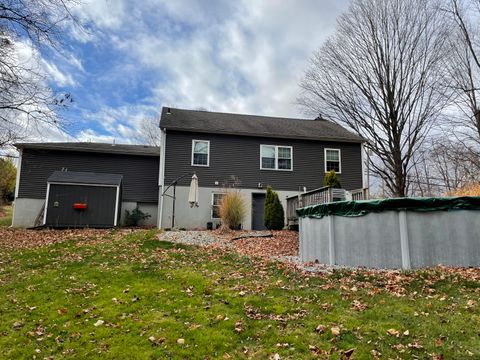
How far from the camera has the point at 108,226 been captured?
14.7m

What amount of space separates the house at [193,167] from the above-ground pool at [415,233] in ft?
32.8

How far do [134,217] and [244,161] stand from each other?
20.5 ft

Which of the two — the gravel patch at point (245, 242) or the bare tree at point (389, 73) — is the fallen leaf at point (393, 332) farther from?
the bare tree at point (389, 73)

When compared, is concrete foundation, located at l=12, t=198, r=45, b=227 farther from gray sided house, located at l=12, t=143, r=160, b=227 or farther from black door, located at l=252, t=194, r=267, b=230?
black door, located at l=252, t=194, r=267, b=230

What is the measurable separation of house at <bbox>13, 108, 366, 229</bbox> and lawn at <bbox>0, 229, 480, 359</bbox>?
29.5ft

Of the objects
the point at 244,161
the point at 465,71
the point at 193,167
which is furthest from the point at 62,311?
the point at 465,71

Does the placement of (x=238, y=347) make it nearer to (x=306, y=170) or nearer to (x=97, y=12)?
(x=97, y=12)

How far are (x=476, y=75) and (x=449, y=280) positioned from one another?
44.9 ft

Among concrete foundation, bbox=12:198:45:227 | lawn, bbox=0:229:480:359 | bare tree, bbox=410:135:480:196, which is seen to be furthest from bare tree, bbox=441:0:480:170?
concrete foundation, bbox=12:198:45:227

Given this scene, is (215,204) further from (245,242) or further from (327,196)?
(327,196)

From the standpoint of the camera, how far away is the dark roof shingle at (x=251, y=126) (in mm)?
17188

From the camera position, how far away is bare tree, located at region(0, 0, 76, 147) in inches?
324

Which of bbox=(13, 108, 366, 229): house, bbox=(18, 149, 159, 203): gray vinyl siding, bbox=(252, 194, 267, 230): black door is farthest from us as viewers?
bbox=(18, 149, 159, 203): gray vinyl siding

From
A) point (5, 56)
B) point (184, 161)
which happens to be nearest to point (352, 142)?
point (184, 161)
